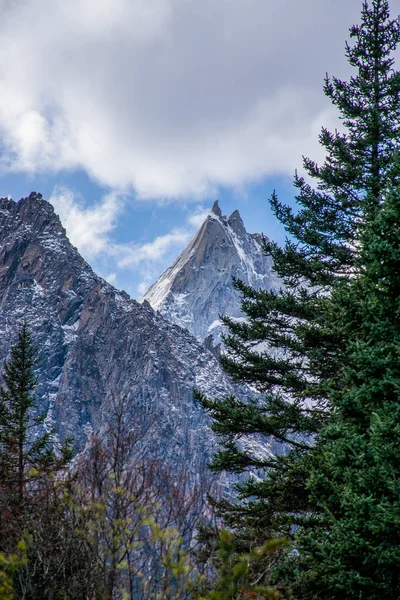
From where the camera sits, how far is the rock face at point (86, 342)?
166m

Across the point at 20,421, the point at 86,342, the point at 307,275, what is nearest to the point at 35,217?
the point at 86,342

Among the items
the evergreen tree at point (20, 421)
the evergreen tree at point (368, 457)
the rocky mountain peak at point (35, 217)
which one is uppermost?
the rocky mountain peak at point (35, 217)

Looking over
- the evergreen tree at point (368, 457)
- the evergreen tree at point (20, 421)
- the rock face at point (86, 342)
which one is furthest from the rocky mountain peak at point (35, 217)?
the evergreen tree at point (368, 457)

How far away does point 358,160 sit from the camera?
1206cm

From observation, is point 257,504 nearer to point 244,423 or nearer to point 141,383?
point 244,423

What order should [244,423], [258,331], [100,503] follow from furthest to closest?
[258,331], [244,423], [100,503]

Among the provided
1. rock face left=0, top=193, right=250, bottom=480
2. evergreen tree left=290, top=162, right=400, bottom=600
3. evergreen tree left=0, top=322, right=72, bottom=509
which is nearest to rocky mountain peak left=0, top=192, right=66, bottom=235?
rock face left=0, top=193, right=250, bottom=480

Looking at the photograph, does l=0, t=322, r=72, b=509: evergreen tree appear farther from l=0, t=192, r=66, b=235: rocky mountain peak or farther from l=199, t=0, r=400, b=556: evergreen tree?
l=0, t=192, r=66, b=235: rocky mountain peak

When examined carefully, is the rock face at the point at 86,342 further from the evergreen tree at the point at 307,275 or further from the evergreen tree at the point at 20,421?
the evergreen tree at the point at 307,275

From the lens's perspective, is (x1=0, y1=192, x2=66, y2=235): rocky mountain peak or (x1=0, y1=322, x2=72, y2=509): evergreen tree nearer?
(x1=0, y1=322, x2=72, y2=509): evergreen tree

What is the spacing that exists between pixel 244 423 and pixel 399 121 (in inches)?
340

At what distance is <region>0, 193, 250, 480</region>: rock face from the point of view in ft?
546

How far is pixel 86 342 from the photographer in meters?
178

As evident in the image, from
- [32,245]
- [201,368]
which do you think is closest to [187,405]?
[201,368]
